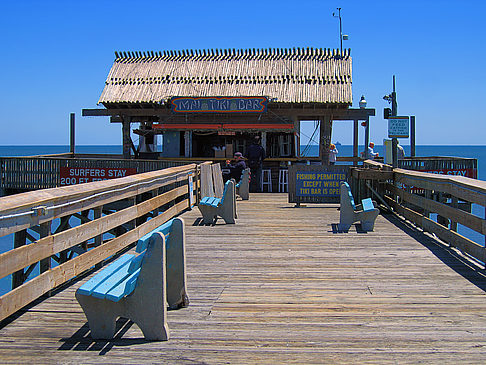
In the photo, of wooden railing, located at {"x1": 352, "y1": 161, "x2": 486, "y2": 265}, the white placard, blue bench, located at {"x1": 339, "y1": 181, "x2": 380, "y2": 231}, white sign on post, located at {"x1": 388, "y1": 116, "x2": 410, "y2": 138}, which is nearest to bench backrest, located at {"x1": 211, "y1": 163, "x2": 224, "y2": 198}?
the white placard

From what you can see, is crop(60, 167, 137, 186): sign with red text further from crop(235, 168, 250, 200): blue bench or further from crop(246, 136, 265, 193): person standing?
crop(246, 136, 265, 193): person standing

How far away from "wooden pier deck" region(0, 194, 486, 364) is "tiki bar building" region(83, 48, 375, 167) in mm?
11720

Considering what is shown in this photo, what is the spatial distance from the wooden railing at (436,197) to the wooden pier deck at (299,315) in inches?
12.6

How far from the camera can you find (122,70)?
889 inches

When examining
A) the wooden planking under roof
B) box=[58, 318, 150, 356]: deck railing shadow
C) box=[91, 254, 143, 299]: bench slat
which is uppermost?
the wooden planking under roof

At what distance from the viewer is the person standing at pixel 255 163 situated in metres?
18.3

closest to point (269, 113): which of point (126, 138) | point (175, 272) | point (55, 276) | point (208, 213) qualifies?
point (126, 138)

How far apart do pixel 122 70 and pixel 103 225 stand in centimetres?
1675

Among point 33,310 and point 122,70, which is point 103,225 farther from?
point 122,70

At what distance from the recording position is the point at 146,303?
444 cm

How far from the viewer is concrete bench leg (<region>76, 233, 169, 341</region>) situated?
4438mm

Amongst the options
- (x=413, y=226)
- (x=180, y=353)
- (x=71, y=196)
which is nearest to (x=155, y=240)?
(x=180, y=353)

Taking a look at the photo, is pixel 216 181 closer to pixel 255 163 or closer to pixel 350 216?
pixel 255 163

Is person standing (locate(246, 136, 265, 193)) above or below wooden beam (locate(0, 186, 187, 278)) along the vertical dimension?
above
